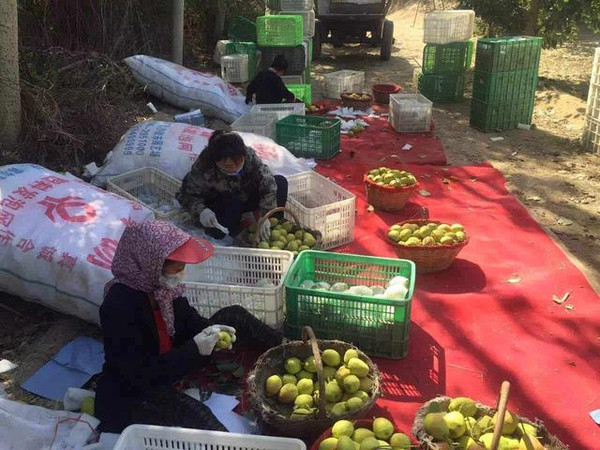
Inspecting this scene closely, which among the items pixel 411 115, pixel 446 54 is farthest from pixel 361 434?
pixel 446 54

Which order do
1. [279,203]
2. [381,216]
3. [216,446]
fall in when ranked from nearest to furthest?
[216,446], [279,203], [381,216]

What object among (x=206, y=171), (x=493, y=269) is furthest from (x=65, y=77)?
(x=493, y=269)

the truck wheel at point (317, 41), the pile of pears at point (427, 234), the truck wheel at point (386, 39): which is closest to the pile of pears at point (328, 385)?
the pile of pears at point (427, 234)

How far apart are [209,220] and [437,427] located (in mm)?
2435

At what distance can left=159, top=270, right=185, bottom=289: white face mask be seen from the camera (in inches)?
97.9

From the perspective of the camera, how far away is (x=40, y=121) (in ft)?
18.1

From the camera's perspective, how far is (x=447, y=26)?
967 cm

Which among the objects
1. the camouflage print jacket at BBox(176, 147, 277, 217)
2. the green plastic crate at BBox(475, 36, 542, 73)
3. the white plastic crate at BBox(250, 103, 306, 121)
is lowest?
the camouflage print jacket at BBox(176, 147, 277, 217)

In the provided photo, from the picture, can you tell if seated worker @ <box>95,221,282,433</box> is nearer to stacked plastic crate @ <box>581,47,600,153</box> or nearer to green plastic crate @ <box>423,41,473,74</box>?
stacked plastic crate @ <box>581,47,600,153</box>

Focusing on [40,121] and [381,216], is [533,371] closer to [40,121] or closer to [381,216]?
[381,216]

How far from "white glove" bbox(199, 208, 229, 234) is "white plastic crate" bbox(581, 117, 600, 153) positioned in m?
5.16

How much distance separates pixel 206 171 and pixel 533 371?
8.52 feet

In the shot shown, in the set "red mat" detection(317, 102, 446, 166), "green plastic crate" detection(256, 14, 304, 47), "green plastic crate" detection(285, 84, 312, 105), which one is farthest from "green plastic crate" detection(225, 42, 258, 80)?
"red mat" detection(317, 102, 446, 166)

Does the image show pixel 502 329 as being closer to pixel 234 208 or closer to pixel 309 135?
pixel 234 208
